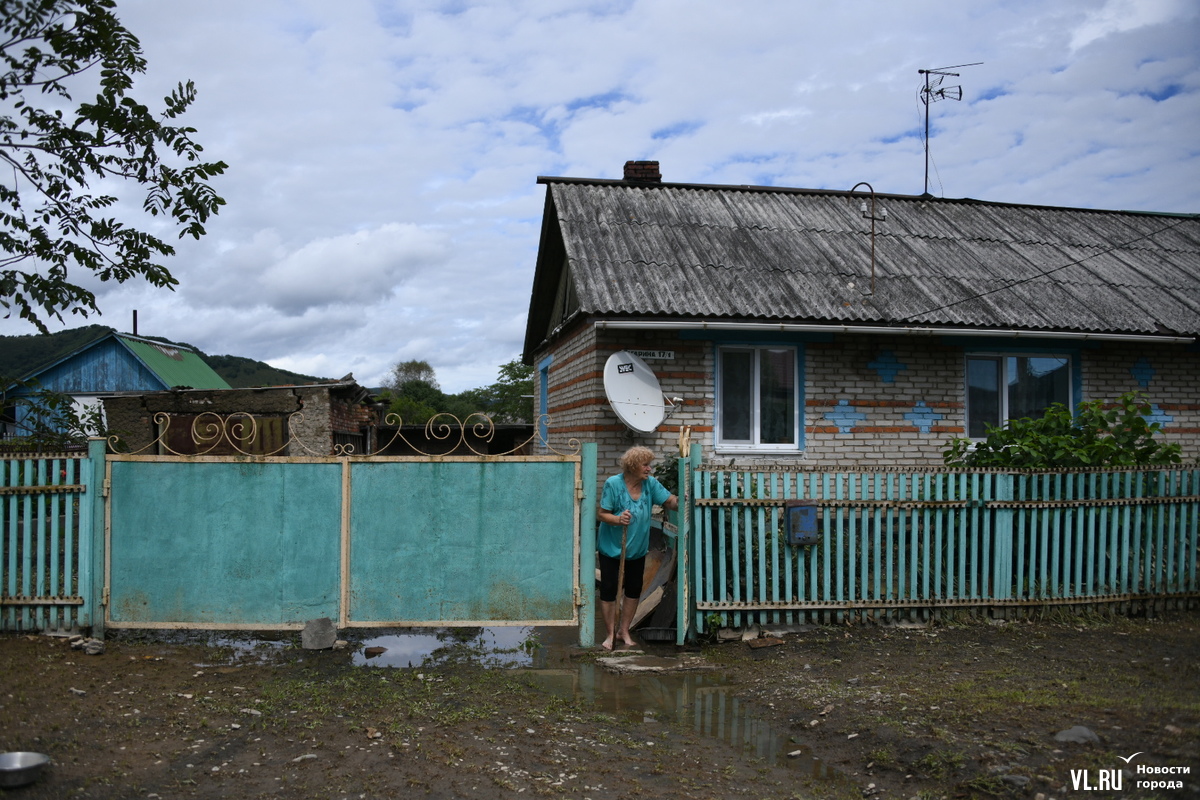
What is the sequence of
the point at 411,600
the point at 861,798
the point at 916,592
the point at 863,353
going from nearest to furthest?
the point at 861,798 → the point at 411,600 → the point at 916,592 → the point at 863,353

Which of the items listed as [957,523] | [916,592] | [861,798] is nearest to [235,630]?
[861,798]

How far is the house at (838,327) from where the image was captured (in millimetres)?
9773

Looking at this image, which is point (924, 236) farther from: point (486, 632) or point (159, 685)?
point (159, 685)

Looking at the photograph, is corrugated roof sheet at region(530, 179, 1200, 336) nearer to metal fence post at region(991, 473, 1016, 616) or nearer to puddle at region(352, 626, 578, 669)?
metal fence post at region(991, 473, 1016, 616)

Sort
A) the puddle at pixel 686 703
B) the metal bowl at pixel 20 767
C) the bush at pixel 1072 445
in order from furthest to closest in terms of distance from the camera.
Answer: the bush at pixel 1072 445, the puddle at pixel 686 703, the metal bowl at pixel 20 767

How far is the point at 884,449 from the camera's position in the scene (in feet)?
33.6

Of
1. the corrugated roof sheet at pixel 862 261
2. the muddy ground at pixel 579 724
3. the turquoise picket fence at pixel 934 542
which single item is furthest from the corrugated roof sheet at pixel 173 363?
the turquoise picket fence at pixel 934 542

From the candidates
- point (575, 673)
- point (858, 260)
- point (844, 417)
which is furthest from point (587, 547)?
point (858, 260)

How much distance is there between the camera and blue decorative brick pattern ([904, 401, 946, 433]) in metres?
10.3

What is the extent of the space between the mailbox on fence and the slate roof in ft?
10.6

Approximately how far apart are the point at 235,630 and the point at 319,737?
243 centimetres

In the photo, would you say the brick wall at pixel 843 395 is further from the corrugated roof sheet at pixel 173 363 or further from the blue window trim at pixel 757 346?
the corrugated roof sheet at pixel 173 363

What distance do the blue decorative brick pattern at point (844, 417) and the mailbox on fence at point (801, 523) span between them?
11.9 feet

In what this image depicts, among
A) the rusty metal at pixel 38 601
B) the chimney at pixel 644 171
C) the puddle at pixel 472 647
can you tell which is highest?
the chimney at pixel 644 171
